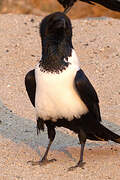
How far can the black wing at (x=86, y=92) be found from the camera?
5.41 m

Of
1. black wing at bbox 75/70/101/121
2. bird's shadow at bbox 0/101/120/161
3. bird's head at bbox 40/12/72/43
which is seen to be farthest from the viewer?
bird's shadow at bbox 0/101/120/161

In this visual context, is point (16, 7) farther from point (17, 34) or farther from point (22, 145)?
point (22, 145)

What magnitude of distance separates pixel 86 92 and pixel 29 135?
1.54 meters

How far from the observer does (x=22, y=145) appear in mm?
6418

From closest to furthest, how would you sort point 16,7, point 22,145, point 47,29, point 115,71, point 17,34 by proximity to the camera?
point 47,29
point 22,145
point 115,71
point 17,34
point 16,7

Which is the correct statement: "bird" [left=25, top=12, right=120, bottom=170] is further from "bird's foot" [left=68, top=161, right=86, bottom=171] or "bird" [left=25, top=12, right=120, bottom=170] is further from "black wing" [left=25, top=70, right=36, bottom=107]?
"bird's foot" [left=68, top=161, right=86, bottom=171]

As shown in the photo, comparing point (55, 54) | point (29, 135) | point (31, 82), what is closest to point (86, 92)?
point (55, 54)

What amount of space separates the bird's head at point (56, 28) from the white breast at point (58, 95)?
0.79ft

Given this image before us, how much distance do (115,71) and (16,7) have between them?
5.48 metres

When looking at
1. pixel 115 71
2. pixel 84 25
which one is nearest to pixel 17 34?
pixel 84 25

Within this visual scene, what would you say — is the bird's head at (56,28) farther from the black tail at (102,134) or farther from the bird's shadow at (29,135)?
the bird's shadow at (29,135)

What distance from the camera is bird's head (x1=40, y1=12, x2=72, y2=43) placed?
5.29 metres

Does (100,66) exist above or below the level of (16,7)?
above

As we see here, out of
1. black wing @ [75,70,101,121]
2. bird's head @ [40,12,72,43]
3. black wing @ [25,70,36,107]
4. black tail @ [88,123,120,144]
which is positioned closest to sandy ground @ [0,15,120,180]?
black tail @ [88,123,120,144]
